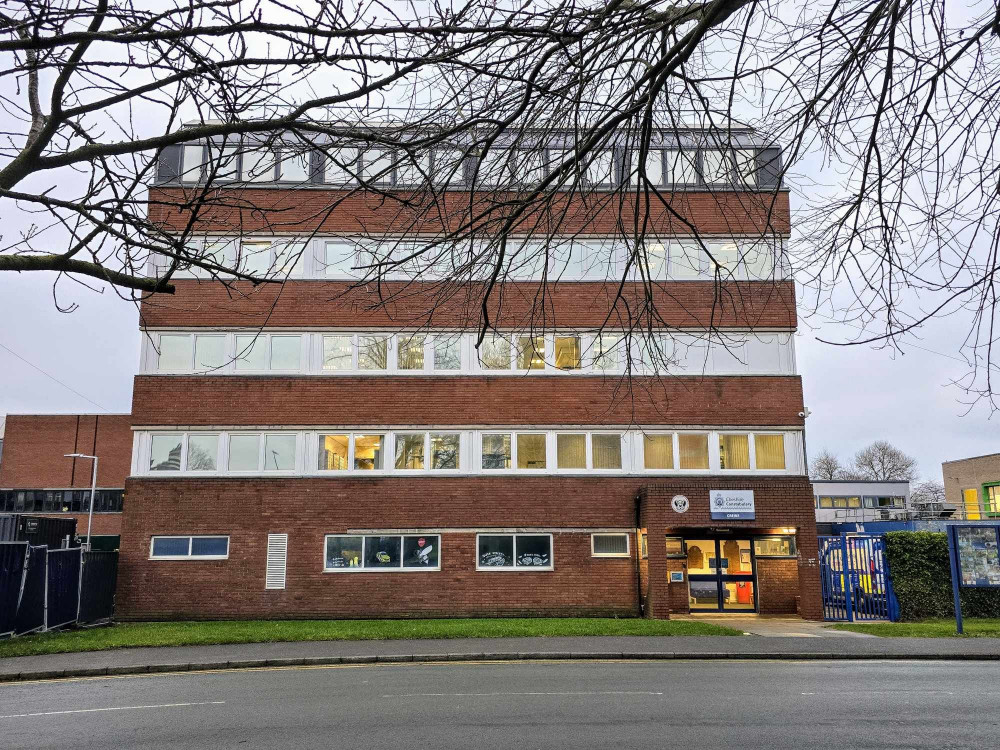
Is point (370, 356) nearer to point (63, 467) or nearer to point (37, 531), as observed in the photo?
point (37, 531)

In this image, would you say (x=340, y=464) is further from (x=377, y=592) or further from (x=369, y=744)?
(x=369, y=744)

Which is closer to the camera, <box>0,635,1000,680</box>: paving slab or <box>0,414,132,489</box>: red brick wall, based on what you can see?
<box>0,635,1000,680</box>: paving slab

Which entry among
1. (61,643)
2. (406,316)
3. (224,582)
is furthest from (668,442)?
(61,643)

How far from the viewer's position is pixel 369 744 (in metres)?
8.29

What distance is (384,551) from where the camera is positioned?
74.2 ft

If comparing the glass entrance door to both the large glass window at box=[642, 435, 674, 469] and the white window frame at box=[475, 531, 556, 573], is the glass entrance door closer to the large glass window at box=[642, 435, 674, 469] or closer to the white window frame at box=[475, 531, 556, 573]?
the large glass window at box=[642, 435, 674, 469]

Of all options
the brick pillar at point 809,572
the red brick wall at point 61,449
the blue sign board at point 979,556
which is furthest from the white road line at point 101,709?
the red brick wall at point 61,449

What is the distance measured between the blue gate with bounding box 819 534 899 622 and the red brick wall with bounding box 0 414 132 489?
46365mm

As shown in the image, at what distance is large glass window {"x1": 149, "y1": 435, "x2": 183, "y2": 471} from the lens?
22844 mm

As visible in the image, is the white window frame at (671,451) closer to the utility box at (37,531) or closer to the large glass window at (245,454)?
the large glass window at (245,454)

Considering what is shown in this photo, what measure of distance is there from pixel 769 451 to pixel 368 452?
34.5 feet

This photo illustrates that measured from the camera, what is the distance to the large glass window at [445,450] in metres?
22.9

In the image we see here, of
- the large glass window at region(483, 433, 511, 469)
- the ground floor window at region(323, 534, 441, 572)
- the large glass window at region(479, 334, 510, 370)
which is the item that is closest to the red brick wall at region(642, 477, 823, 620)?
the large glass window at region(483, 433, 511, 469)

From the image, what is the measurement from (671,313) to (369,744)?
53.0 ft
